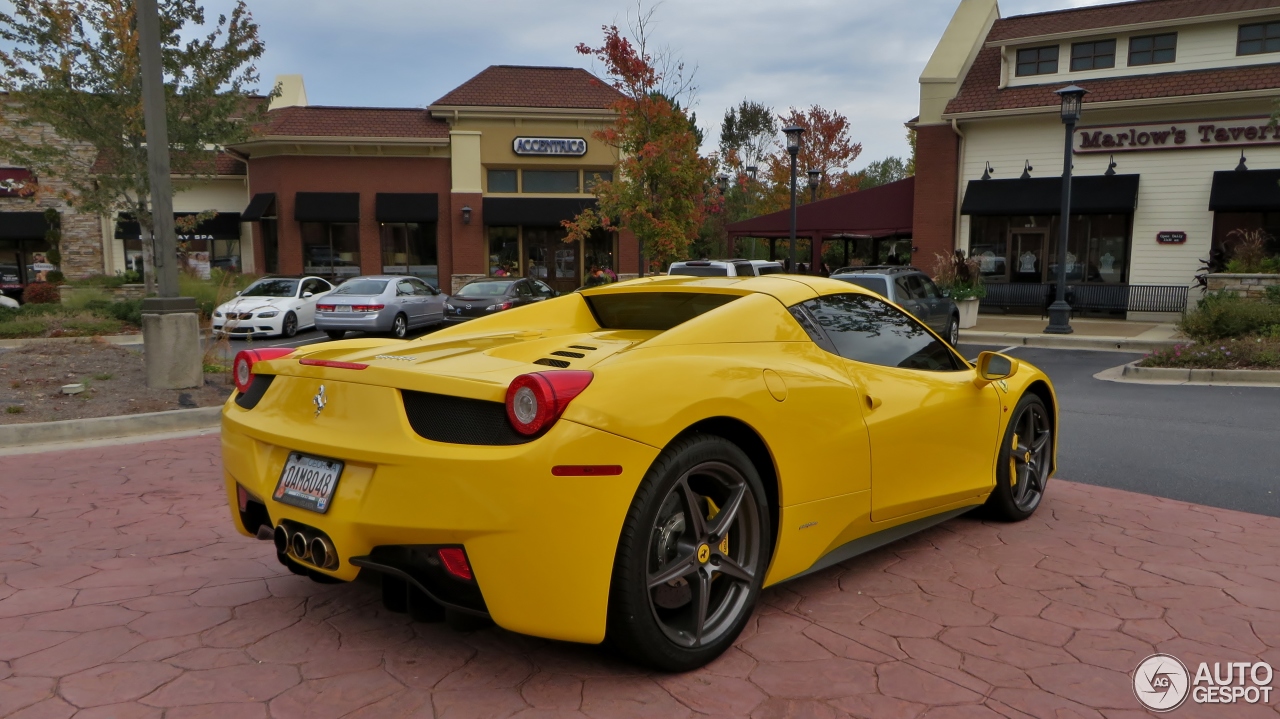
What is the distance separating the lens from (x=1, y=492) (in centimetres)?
557

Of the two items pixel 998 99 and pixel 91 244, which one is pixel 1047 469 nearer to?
pixel 998 99

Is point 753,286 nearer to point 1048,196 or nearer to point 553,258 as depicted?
point 1048,196

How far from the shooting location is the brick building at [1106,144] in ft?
71.2

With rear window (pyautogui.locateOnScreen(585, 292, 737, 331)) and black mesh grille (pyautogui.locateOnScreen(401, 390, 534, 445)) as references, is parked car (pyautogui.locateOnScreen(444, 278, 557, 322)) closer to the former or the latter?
rear window (pyautogui.locateOnScreen(585, 292, 737, 331))

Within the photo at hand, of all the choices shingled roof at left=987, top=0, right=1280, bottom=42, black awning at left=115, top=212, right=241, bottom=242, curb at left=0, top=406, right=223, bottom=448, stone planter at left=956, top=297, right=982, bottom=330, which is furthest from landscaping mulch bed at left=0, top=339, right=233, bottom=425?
black awning at left=115, top=212, right=241, bottom=242

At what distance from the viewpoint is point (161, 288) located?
9.07 meters

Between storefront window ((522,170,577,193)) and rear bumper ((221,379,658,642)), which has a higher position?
storefront window ((522,170,577,193))

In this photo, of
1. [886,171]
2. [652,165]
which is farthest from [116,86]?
[886,171]

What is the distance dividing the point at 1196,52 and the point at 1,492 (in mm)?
26988

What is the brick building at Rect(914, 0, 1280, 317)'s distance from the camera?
21.7 m

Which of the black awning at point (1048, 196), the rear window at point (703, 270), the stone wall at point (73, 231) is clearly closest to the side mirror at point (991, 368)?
the rear window at point (703, 270)

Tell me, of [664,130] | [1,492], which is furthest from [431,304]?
[1,492]

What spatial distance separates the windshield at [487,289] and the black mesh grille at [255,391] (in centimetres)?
1632

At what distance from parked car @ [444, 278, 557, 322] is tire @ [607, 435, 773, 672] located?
623 inches
